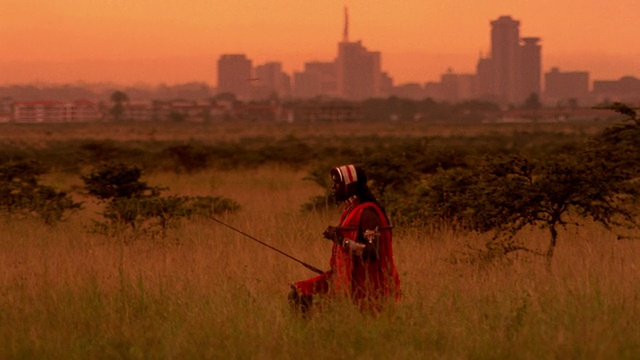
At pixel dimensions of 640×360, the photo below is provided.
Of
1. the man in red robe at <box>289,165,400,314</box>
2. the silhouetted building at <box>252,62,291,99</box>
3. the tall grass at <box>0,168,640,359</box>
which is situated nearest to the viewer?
the tall grass at <box>0,168,640,359</box>

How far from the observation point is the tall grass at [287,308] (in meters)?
6.52

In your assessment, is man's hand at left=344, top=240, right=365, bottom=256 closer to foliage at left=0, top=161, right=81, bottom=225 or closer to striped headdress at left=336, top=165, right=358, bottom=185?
striped headdress at left=336, top=165, right=358, bottom=185

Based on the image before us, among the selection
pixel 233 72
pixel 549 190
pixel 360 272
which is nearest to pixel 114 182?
pixel 549 190

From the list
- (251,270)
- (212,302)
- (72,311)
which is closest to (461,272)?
(251,270)

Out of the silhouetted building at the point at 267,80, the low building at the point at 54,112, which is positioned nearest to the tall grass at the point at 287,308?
the low building at the point at 54,112

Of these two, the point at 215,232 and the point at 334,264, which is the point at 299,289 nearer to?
the point at 334,264

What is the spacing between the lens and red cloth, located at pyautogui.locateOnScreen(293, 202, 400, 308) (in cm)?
694

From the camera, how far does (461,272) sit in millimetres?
9695

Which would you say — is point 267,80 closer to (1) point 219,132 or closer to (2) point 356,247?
(1) point 219,132

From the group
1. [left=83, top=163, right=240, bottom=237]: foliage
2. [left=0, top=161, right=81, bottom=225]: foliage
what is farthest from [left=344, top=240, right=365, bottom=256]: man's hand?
[left=0, top=161, right=81, bottom=225]: foliage

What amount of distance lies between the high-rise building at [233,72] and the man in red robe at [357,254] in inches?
7173

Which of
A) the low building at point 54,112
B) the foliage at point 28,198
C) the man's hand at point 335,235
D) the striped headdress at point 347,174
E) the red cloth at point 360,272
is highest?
the striped headdress at point 347,174

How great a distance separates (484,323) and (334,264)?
3.31 feet

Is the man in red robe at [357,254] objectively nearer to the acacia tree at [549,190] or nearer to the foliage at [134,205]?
the acacia tree at [549,190]
